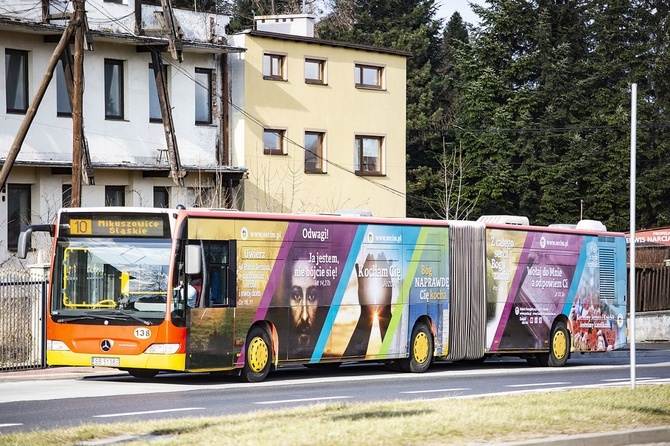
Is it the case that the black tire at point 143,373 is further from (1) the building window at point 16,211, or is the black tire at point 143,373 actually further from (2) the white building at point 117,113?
(1) the building window at point 16,211

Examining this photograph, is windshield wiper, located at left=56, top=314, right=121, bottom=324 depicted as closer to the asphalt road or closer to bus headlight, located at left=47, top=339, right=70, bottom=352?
bus headlight, located at left=47, top=339, right=70, bottom=352

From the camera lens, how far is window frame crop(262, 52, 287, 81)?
43219mm

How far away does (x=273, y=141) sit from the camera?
43.7 m

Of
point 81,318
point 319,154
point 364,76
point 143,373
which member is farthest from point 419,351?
point 364,76

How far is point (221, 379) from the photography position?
2286 cm

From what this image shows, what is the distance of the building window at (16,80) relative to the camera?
36.3 meters

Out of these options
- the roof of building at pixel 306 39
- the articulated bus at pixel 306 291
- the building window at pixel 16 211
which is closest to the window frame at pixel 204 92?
the roof of building at pixel 306 39

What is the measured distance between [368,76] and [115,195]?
38.2 feet

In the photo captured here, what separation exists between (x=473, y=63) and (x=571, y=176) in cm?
745

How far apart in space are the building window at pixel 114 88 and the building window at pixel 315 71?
24.4 ft

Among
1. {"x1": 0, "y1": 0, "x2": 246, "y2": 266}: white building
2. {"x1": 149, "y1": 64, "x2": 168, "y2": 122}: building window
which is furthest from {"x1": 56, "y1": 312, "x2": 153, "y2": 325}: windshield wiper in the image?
{"x1": 149, "y1": 64, "x2": 168, "y2": 122}: building window

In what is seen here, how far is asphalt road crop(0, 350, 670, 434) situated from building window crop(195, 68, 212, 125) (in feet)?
51.4

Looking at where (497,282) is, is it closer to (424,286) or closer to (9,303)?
(424,286)

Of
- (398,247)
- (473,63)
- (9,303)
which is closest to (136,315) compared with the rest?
(9,303)
